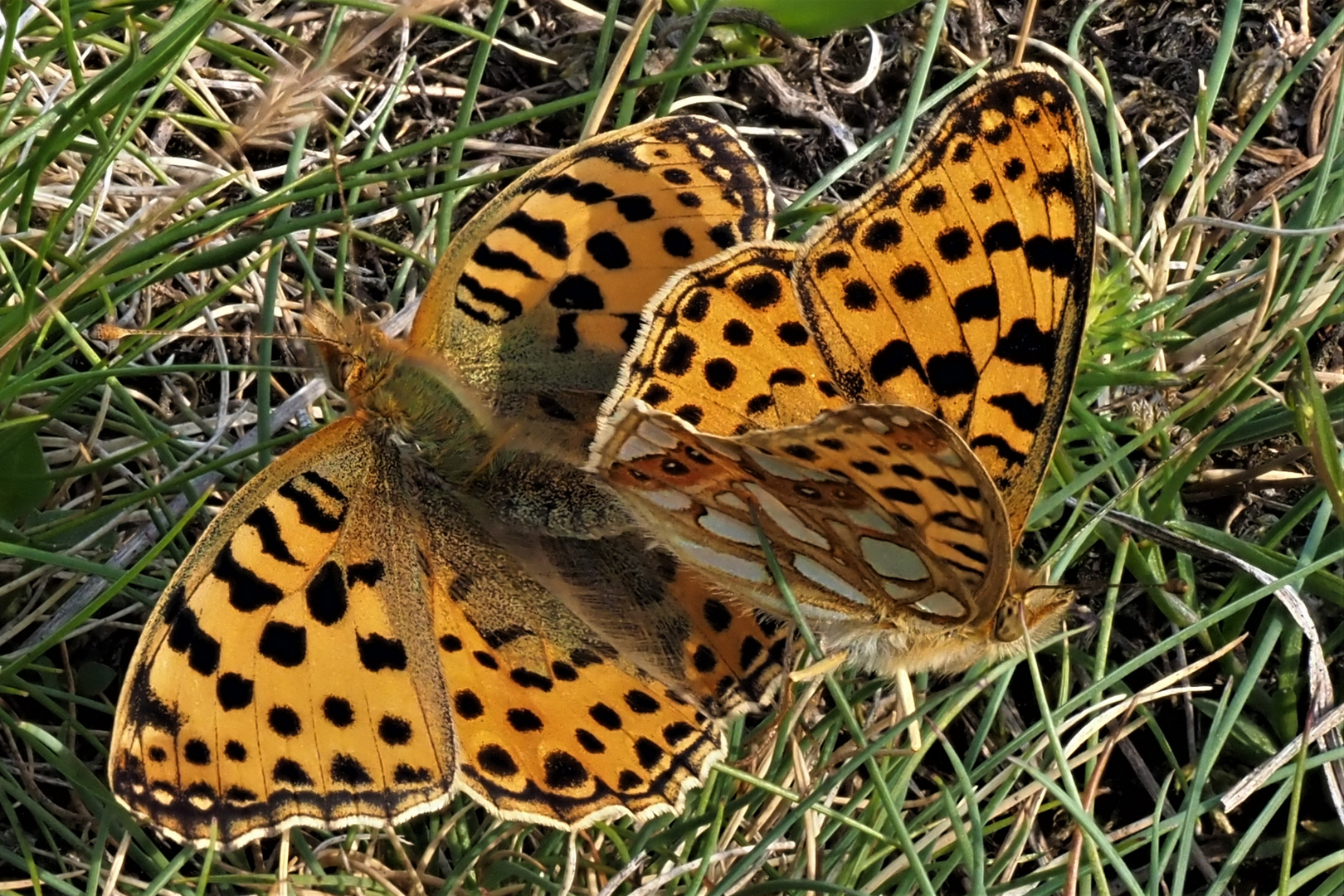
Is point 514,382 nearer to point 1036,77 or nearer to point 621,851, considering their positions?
point 621,851

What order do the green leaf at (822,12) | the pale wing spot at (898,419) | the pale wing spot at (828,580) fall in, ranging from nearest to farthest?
the pale wing spot at (898,419) < the pale wing spot at (828,580) < the green leaf at (822,12)

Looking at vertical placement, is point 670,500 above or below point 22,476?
above

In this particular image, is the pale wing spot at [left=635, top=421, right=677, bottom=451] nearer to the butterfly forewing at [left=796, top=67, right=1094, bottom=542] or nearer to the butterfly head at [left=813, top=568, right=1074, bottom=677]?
the butterfly forewing at [left=796, top=67, right=1094, bottom=542]

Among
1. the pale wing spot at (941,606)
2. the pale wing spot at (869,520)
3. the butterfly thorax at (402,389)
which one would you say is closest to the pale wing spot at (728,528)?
the pale wing spot at (869,520)

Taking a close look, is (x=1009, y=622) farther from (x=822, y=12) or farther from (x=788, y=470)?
(x=822, y=12)

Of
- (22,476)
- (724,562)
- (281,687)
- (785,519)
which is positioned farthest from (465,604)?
(22,476)

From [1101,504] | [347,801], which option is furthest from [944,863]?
[347,801]

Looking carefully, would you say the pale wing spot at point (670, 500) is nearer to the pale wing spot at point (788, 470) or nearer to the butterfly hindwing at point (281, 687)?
the pale wing spot at point (788, 470)

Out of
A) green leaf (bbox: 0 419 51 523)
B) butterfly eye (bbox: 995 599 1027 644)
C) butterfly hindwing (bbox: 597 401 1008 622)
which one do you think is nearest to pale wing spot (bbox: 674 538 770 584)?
butterfly hindwing (bbox: 597 401 1008 622)
